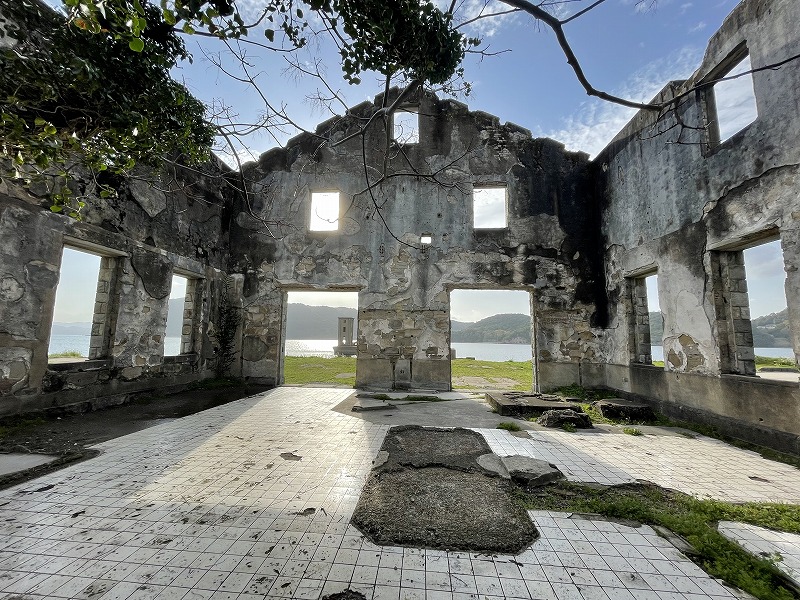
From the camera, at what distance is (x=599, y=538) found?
2.15m

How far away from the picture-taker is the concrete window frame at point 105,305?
227 inches

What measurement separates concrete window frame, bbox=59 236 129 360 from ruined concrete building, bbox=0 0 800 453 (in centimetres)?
4

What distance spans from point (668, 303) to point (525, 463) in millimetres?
4493

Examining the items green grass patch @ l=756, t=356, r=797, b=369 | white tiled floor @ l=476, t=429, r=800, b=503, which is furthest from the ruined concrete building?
green grass patch @ l=756, t=356, r=797, b=369

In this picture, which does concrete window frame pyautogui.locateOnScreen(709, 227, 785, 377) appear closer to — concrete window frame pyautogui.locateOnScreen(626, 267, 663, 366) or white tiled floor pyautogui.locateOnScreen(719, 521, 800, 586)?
concrete window frame pyautogui.locateOnScreen(626, 267, 663, 366)

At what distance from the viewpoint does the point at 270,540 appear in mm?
2057

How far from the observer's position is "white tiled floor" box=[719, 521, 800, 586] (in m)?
1.89

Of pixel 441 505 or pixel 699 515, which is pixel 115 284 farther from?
pixel 699 515

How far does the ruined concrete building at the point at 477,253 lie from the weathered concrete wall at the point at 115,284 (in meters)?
0.03

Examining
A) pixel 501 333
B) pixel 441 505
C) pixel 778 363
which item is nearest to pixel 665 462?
pixel 441 505

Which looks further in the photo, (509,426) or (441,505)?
(509,426)

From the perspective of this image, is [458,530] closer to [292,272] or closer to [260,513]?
[260,513]

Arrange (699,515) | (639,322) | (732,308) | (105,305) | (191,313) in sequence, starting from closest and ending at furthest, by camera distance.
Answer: (699,515) → (732,308) → (105,305) → (639,322) → (191,313)

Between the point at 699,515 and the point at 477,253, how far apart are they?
6396 mm
